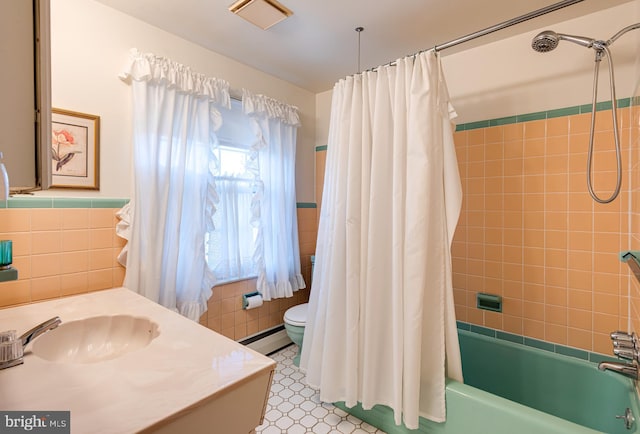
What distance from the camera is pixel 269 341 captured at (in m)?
2.46

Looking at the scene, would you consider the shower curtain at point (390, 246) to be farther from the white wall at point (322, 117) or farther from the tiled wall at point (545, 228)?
the white wall at point (322, 117)

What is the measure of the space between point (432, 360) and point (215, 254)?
1536mm

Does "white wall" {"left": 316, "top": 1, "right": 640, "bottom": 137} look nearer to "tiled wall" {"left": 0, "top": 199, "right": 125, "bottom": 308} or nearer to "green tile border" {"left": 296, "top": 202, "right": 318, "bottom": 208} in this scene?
"green tile border" {"left": 296, "top": 202, "right": 318, "bottom": 208}

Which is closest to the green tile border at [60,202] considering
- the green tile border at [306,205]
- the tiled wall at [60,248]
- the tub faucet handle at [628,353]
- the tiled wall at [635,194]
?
the tiled wall at [60,248]

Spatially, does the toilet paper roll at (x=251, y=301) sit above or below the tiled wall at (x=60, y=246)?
below

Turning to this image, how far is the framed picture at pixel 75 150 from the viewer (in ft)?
4.89

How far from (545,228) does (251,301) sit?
2031 mm

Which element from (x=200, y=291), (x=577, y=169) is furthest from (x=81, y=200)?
(x=577, y=169)

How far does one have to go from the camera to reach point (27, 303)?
1.41m

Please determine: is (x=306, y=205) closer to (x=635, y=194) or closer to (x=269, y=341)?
(x=269, y=341)

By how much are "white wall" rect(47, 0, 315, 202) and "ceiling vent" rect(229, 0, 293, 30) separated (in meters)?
0.58

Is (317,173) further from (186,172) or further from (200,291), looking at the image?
(200,291)

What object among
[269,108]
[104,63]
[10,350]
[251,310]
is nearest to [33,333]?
[10,350]

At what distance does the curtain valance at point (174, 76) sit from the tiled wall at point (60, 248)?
0.75 m
